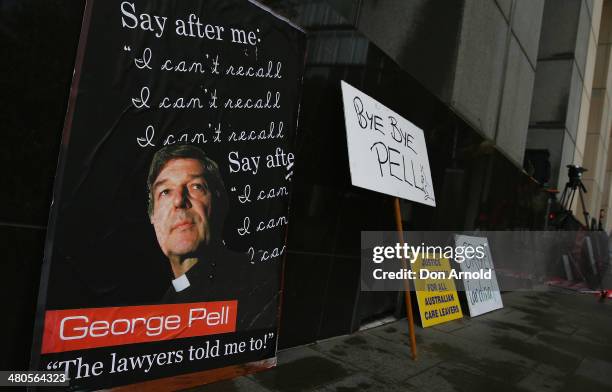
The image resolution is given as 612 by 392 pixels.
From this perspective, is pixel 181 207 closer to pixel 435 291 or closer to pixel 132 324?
pixel 132 324

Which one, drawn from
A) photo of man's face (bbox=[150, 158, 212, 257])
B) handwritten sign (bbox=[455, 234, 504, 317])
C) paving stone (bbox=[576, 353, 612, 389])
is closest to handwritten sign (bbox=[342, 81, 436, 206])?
photo of man's face (bbox=[150, 158, 212, 257])

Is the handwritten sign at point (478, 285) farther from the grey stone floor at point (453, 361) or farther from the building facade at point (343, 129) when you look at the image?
the building facade at point (343, 129)

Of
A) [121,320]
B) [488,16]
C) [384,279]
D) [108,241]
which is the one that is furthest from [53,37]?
[488,16]

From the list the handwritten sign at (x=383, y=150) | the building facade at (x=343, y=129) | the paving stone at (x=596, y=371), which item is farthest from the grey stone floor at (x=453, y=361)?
the handwritten sign at (x=383, y=150)

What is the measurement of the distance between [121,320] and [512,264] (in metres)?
9.33

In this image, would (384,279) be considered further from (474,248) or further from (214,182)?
(214,182)

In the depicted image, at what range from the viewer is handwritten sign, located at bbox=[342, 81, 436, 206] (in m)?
3.59

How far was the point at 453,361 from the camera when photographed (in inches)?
156

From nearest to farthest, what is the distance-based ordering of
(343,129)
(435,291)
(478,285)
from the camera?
(343,129) → (435,291) → (478,285)

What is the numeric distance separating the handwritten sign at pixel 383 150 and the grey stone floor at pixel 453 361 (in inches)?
57.7

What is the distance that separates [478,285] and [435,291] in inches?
53.8

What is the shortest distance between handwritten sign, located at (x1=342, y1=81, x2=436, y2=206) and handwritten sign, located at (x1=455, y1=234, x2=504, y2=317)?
182cm

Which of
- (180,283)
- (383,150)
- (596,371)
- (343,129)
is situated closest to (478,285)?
(596,371)

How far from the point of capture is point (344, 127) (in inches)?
153
